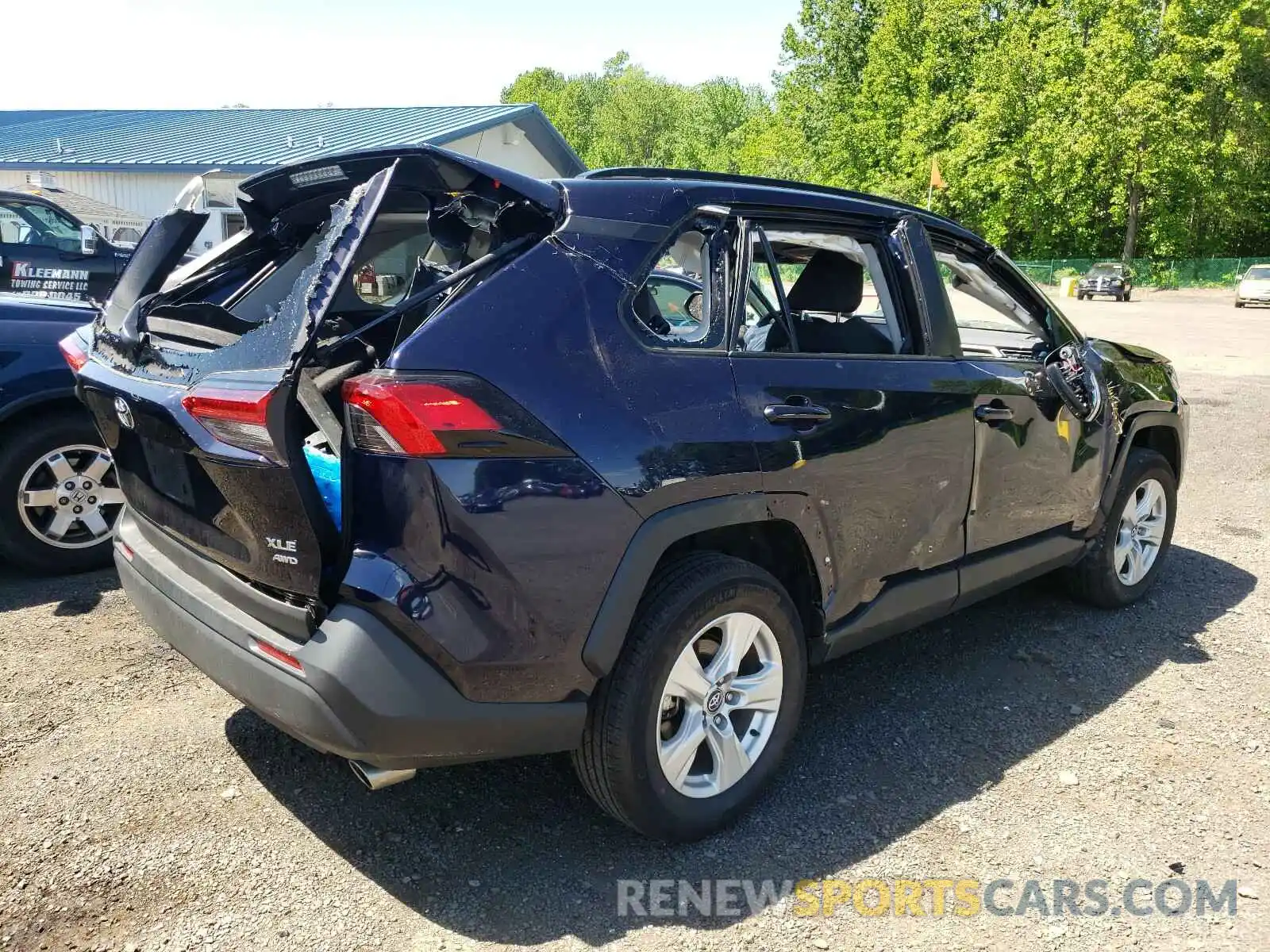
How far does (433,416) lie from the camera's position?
2129 mm

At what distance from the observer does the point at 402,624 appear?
217 centimetres

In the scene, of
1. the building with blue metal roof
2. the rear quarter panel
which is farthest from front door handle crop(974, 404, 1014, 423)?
the building with blue metal roof

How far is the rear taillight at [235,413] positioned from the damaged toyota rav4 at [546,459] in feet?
0.04

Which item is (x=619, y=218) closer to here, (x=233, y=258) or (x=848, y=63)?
(x=233, y=258)

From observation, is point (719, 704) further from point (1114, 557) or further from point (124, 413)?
point (1114, 557)

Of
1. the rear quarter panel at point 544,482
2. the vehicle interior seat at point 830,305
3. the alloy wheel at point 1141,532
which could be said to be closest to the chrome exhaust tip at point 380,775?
the rear quarter panel at point 544,482

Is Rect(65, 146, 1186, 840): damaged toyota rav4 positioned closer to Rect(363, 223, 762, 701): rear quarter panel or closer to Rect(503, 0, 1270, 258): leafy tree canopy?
Rect(363, 223, 762, 701): rear quarter panel

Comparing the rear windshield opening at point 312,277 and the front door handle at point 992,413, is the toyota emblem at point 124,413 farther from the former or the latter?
the front door handle at point 992,413

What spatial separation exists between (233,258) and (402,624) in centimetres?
176

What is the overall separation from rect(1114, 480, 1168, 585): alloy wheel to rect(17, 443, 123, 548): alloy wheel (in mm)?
4681

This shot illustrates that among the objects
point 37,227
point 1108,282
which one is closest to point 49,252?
point 37,227

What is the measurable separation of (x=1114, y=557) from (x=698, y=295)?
2.62m

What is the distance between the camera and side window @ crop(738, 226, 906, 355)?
3.29 meters

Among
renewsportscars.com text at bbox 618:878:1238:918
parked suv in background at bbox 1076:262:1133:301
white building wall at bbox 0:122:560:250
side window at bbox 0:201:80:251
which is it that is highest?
white building wall at bbox 0:122:560:250
